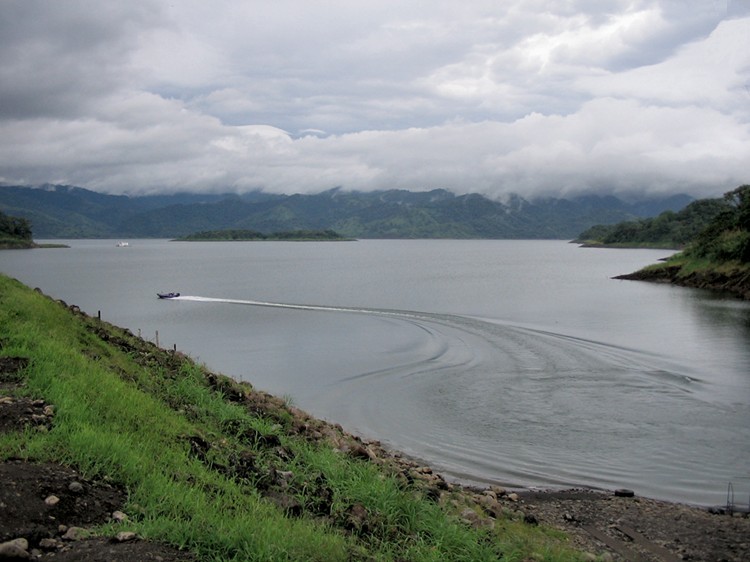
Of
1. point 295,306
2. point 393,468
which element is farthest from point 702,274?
point 393,468

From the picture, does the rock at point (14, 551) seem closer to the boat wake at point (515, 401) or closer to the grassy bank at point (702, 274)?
the boat wake at point (515, 401)

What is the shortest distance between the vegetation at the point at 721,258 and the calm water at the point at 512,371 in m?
4.65

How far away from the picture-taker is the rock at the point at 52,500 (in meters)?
7.16

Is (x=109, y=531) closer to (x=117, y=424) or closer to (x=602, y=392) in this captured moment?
(x=117, y=424)

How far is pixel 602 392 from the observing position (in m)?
26.1

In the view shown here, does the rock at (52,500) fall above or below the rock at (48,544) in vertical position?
above

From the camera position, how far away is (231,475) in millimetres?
9867

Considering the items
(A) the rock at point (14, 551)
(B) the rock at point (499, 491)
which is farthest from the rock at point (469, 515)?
(A) the rock at point (14, 551)

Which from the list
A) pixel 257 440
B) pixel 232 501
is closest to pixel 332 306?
pixel 257 440

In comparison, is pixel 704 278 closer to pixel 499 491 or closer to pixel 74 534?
pixel 499 491

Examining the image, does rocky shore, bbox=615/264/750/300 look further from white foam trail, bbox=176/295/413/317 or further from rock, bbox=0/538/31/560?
rock, bbox=0/538/31/560

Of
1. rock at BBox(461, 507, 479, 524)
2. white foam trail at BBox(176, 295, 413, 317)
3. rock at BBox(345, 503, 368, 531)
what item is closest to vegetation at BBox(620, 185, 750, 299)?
white foam trail at BBox(176, 295, 413, 317)

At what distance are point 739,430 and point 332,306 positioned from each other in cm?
4075

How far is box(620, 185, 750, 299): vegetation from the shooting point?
67000 mm
